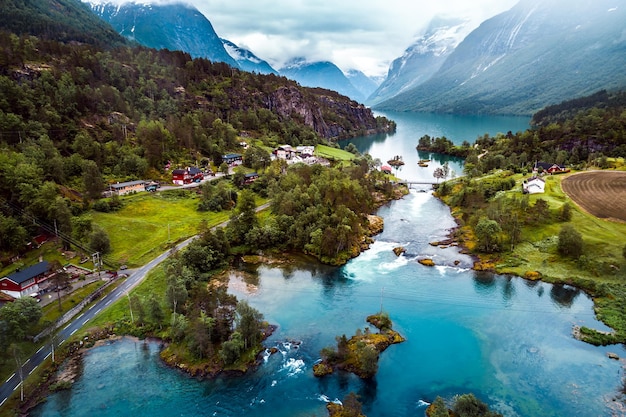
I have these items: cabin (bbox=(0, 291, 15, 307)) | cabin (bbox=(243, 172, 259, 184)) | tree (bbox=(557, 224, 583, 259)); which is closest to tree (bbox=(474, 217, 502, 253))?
tree (bbox=(557, 224, 583, 259))

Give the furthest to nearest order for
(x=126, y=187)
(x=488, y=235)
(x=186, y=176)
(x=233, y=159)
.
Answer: (x=233, y=159)
(x=186, y=176)
(x=126, y=187)
(x=488, y=235)

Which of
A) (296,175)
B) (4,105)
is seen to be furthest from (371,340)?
(4,105)

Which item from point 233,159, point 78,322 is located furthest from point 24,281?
point 233,159

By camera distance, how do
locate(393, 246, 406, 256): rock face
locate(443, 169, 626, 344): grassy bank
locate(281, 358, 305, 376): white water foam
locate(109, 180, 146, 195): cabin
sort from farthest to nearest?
locate(109, 180, 146, 195): cabin, locate(393, 246, 406, 256): rock face, locate(443, 169, 626, 344): grassy bank, locate(281, 358, 305, 376): white water foam

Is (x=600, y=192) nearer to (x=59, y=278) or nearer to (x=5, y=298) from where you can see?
(x=59, y=278)

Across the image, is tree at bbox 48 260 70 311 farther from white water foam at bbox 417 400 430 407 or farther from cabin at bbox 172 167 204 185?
cabin at bbox 172 167 204 185

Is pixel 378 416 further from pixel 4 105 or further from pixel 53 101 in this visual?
pixel 53 101
